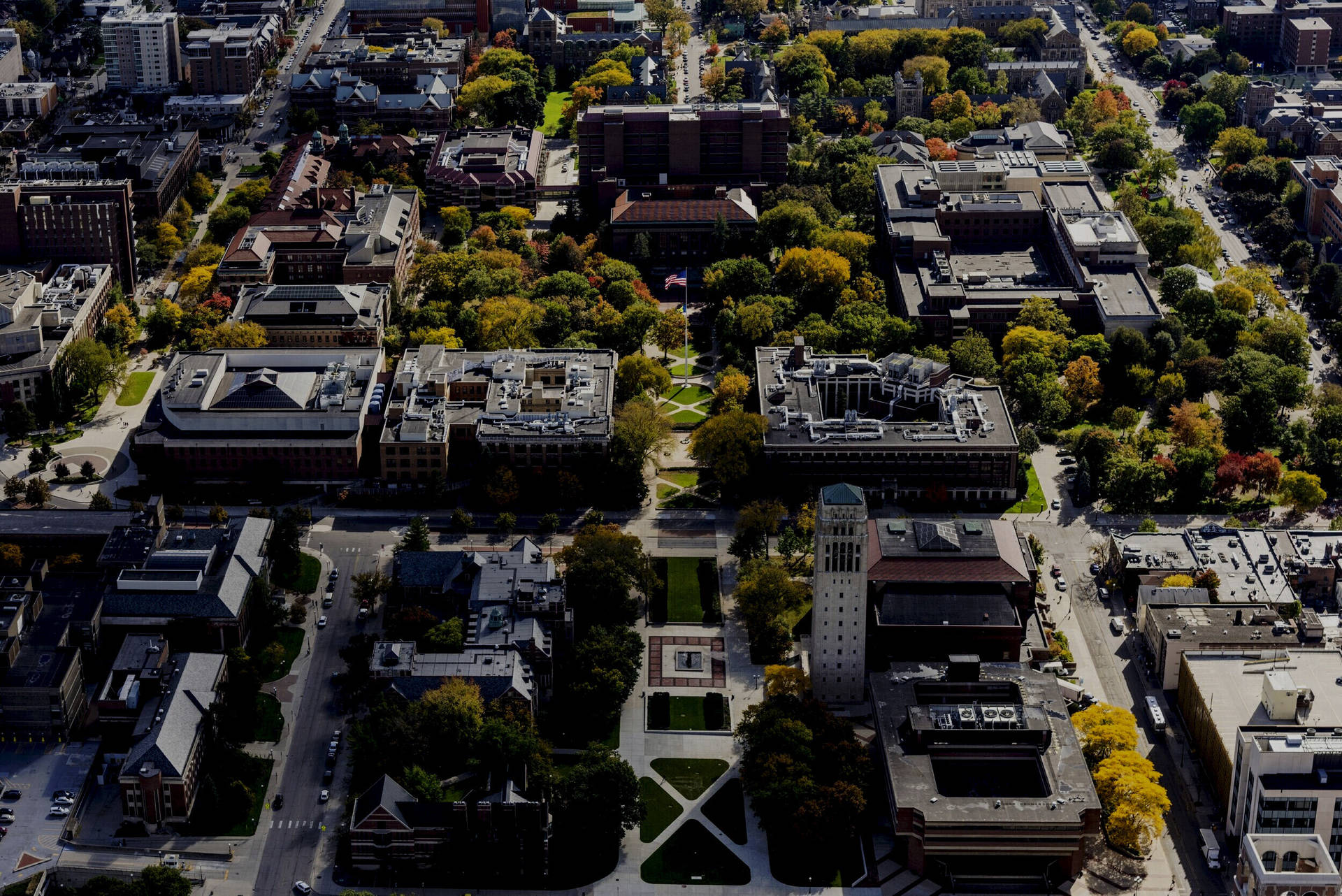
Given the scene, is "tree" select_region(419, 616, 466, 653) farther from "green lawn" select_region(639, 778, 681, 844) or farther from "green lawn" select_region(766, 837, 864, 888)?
"green lawn" select_region(766, 837, 864, 888)

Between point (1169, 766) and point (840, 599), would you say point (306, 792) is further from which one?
point (1169, 766)

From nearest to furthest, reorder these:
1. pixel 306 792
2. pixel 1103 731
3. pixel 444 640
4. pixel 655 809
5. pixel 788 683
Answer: pixel 655 809
pixel 1103 731
pixel 306 792
pixel 788 683
pixel 444 640

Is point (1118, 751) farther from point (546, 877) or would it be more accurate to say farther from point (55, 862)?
point (55, 862)

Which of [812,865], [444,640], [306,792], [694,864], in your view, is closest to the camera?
[812,865]

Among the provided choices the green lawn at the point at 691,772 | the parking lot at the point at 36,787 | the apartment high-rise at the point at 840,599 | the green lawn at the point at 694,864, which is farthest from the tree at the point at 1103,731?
the parking lot at the point at 36,787

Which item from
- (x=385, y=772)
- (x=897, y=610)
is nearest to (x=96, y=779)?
(x=385, y=772)

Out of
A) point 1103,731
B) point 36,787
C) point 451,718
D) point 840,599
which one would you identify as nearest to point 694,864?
point 451,718
